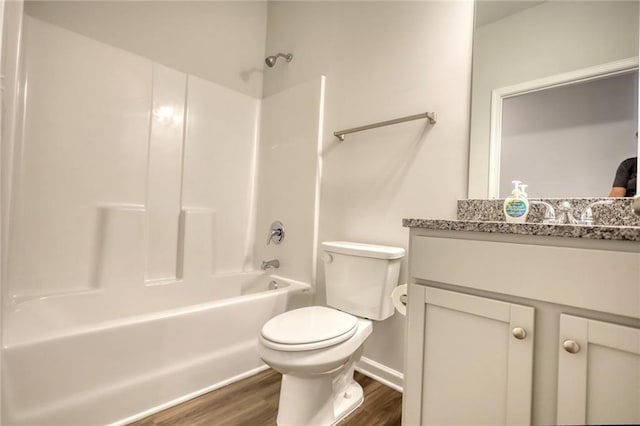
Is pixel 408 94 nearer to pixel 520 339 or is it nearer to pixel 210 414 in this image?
pixel 520 339

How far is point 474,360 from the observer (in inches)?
30.2

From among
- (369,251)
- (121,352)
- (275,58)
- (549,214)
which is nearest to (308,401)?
(369,251)

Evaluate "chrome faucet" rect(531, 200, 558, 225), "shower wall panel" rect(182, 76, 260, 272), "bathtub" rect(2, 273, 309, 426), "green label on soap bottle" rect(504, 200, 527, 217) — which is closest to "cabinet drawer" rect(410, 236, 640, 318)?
"green label on soap bottle" rect(504, 200, 527, 217)

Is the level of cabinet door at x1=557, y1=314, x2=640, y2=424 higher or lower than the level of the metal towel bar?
lower

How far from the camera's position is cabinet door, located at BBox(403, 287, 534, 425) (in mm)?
692

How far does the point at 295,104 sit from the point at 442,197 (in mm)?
1272

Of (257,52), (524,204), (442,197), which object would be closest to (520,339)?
(524,204)

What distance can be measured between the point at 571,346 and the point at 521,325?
0.09 m

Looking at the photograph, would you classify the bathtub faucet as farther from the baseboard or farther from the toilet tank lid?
the baseboard

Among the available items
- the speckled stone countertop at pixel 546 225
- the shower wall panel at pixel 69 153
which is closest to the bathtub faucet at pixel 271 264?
the shower wall panel at pixel 69 153

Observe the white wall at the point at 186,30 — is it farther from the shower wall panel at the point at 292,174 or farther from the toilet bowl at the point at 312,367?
the toilet bowl at the point at 312,367

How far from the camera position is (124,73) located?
5.78 feet

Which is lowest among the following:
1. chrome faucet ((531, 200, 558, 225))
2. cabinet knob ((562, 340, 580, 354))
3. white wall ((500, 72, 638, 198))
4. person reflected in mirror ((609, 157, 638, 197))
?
cabinet knob ((562, 340, 580, 354))

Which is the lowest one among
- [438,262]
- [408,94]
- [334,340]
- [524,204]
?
[334,340]
